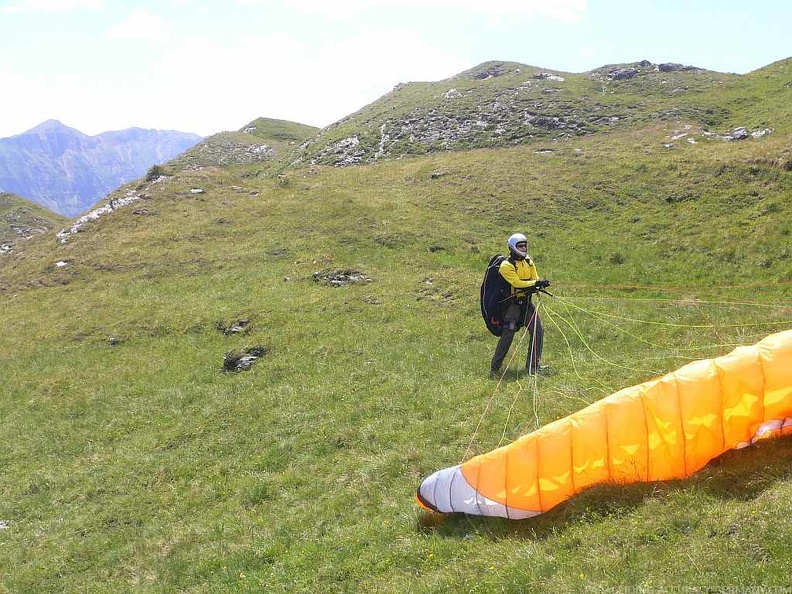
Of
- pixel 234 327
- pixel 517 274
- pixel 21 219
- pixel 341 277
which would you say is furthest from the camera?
pixel 21 219

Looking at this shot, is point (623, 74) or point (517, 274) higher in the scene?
point (623, 74)

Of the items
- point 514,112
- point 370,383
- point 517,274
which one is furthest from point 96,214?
point 514,112

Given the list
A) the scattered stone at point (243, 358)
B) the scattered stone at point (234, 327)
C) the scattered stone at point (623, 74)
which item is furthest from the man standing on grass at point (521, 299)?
the scattered stone at point (623, 74)

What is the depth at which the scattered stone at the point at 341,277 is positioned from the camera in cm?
3050

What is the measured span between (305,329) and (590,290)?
1355 centimetres

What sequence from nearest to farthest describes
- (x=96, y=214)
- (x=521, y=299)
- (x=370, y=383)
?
(x=521, y=299)
(x=370, y=383)
(x=96, y=214)

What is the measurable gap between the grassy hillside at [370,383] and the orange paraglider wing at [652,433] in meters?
0.28

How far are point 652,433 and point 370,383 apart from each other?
1119 centimetres

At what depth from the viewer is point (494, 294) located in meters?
14.1

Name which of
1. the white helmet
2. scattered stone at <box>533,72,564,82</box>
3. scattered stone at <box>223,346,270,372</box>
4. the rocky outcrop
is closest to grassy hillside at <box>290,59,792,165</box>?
scattered stone at <box>533,72,564,82</box>

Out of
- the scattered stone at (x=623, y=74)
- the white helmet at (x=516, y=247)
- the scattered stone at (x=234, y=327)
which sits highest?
the scattered stone at (x=623, y=74)

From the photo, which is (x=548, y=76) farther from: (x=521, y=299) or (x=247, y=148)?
(x=521, y=299)

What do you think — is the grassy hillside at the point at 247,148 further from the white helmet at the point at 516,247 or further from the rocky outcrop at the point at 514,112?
the white helmet at the point at 516,247

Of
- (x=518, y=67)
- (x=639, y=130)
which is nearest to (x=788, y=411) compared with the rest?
(x=639, y=130)
